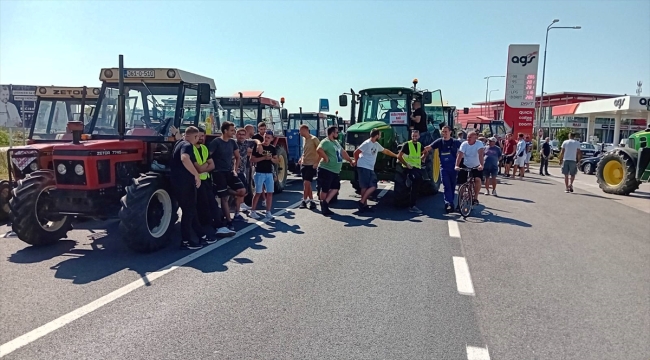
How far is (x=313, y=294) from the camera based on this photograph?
18.3ft

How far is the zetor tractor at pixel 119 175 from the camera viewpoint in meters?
7.05

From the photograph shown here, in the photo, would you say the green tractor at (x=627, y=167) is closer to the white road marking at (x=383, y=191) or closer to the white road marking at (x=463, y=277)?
the white road marking at (x=383, y=191)

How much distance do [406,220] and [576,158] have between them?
338 inches

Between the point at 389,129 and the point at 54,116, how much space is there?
749 cm

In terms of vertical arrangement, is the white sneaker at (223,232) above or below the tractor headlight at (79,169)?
below

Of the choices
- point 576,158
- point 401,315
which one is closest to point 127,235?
point 401,315

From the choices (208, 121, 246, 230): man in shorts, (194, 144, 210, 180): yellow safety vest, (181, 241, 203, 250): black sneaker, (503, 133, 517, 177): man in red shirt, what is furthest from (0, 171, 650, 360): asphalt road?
(503, 133, 517, 177): man in red shirt

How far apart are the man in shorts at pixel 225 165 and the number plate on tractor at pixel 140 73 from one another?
56.4 inches

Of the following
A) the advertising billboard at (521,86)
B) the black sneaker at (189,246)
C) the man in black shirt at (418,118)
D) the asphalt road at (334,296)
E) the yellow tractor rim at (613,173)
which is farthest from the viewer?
the advertising billboard at (521,86)

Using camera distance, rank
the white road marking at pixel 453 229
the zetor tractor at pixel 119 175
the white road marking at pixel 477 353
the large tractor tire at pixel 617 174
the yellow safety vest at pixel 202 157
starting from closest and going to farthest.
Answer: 1. the white road marking at pixel 477 353
2. the zetor tractor at pixel 119 175
3. the yellow safety vest at pixel 202 157
4. the white road marking at pixel 453 229
5. the large tractor tire at pixel 617 174

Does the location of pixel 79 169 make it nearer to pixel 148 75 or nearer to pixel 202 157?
pixel 202 157

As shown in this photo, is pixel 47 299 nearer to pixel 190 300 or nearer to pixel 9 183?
pixel 190 300

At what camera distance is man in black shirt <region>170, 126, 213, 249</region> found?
7.27 metres

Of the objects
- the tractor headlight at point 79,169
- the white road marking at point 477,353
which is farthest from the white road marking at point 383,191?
the white road marking at point 477,353
